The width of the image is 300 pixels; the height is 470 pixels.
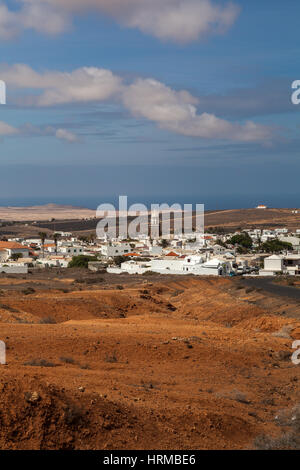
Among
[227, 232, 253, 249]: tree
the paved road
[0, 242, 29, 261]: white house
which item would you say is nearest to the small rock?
the paved road

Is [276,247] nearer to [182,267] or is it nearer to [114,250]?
[114,250]

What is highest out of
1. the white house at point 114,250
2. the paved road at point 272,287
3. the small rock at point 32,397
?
the small rock at point 32,397

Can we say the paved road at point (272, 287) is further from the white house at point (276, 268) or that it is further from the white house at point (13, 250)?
the white house at point (13, 250)

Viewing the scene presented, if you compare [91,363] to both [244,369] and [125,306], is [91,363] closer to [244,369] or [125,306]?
[244,369]

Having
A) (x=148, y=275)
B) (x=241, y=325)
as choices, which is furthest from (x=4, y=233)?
(x=241, y=325)

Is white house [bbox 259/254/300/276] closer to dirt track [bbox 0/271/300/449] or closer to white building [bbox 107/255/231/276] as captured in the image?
white building [bbox 107/255/231/276]

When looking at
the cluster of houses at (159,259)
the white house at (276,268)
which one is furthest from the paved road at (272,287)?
the cluster of houses at (159,259)
